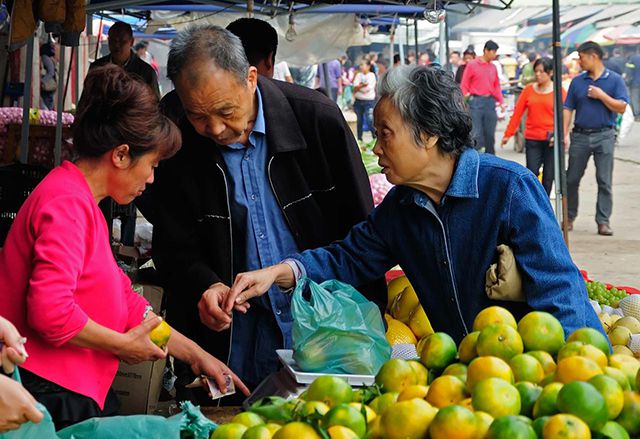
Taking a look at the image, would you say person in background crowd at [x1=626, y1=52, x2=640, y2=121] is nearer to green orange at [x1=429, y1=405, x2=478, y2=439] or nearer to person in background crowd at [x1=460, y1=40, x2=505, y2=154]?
person in background crowd at [x1=460, y1=40, x2=505, y2=154]

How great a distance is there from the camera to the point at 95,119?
2553mm

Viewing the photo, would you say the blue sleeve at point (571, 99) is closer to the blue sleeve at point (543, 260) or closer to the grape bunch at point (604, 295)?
Result: the grape bunch at point (604, 295)

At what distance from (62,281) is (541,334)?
114 centimetres

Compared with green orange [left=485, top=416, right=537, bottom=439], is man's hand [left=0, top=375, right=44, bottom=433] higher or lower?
higher

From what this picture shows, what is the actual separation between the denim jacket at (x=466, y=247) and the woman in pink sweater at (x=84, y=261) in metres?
0.66

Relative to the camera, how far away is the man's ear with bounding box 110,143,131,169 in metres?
2.55

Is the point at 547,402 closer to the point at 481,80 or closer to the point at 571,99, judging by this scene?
the point at 571,99

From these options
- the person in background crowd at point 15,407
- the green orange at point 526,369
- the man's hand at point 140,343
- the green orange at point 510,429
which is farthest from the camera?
the man's hand at point 140,343

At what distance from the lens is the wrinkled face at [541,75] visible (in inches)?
454

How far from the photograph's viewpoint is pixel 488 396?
5.85ft

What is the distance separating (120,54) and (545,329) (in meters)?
8.34

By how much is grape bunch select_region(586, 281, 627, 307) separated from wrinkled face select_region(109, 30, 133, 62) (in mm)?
6092

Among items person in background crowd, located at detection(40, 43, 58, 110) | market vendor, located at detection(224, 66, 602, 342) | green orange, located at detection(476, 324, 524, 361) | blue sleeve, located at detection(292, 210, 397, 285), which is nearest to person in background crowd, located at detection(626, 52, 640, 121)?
person in background crowd, located at detection(40, 43, 58, 110)

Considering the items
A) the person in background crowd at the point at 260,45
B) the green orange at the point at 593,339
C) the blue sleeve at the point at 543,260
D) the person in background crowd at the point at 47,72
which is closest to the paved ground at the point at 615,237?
the person in background crowd at the point at 260,45
